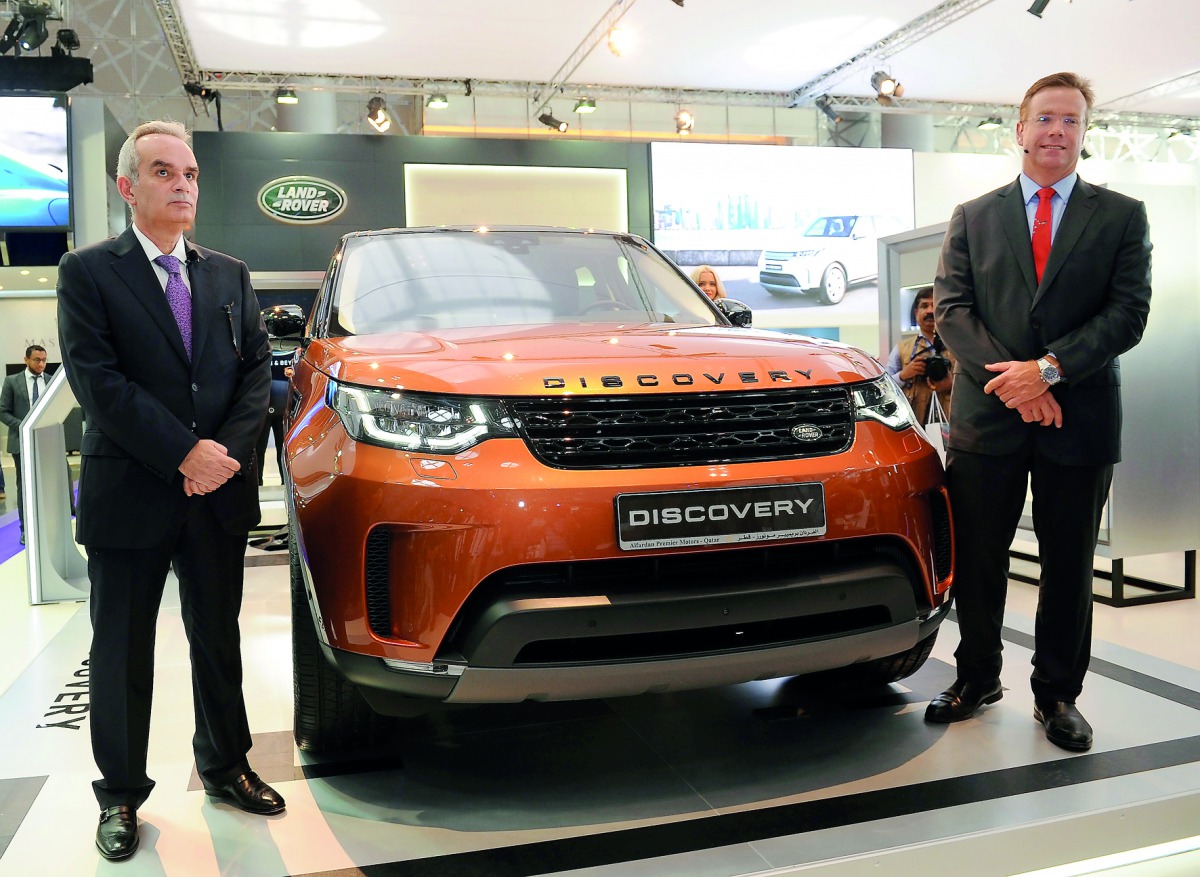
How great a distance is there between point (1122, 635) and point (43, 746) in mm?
3615

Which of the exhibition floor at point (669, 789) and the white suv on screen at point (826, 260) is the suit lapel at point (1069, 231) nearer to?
the exhibition floor at point (669, 789)

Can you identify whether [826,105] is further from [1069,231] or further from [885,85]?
[1069,231]

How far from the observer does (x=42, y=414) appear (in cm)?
468

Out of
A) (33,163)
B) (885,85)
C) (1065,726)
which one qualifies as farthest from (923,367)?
(885,85)

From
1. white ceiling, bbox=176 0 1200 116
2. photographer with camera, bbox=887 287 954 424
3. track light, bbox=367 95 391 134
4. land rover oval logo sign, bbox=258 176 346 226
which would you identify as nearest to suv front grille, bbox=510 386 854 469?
photographer with camera, bbox=887 287 954 424

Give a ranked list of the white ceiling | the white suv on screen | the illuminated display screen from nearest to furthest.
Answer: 1. the illuminated display screen
2. the white ceiling
3. the white suv on screen

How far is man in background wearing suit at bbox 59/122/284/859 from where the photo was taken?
2.07m

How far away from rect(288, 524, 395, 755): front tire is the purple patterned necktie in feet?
1.65

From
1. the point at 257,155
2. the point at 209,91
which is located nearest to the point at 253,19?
the point at 257,155

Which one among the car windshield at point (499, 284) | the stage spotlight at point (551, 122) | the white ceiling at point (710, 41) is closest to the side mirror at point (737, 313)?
the car windshield at point (499, 284)

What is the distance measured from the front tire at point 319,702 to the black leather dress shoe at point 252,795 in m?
0.18

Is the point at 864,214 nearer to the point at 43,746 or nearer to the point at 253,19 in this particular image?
the point at 253,19

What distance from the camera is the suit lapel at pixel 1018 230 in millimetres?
2602

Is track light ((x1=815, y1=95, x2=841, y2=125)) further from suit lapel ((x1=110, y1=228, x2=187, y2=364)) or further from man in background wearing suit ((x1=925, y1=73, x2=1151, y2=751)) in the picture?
suit lapel ((x1=110, y1=228, x2=187, y2=364))
